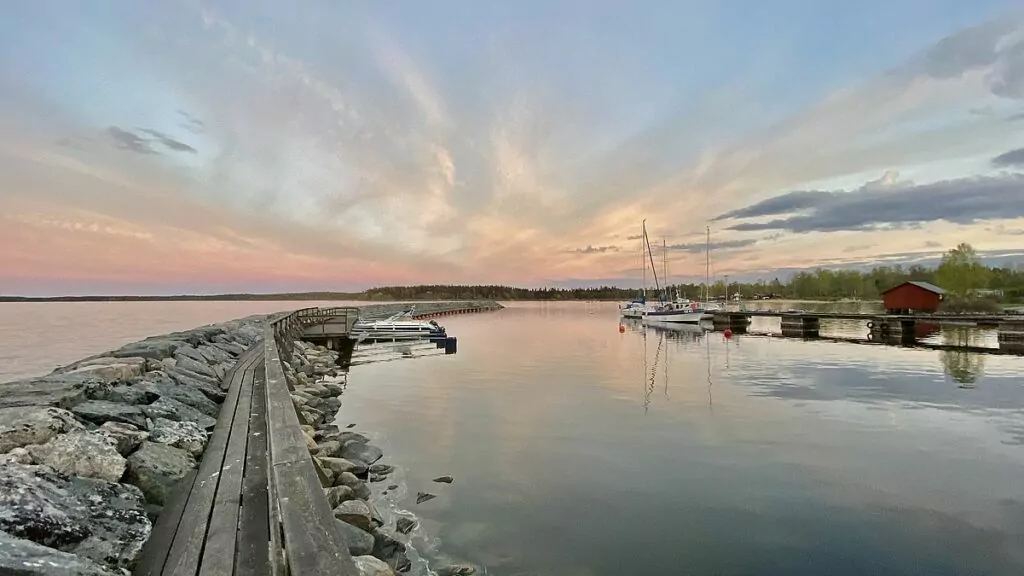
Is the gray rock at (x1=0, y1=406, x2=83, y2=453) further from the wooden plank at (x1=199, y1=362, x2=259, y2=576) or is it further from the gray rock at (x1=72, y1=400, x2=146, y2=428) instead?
the wooden plank at (x1=199, y1=362, x2=259, y2=576)

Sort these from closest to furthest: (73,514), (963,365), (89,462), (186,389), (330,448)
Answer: (73,514) → (89,462) → (186,389) → (330,448) → (963,365)

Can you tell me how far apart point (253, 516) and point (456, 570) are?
113 inches

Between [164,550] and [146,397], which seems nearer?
[164,550]

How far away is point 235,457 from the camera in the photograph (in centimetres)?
570

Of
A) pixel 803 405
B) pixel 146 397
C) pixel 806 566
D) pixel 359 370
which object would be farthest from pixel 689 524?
pixel 359 370

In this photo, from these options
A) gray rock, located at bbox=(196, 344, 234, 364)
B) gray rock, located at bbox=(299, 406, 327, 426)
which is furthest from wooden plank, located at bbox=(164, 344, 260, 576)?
gray rock, located at bbox=(196, 344, 234, 364)

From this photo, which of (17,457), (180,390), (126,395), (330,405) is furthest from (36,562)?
(330,405)

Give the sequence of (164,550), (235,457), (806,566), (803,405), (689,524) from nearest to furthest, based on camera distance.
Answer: (164,550), (235,457), (806,566), (689,524), (803,405)

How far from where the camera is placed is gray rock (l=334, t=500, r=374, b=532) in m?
6.15

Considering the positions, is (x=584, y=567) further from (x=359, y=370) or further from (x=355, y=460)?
(x=359, y=370)

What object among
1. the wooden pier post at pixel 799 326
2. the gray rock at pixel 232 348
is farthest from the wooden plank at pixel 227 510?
the wooden pier post at pixel 799 326

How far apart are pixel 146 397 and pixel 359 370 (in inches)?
656

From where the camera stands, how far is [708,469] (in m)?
9.64

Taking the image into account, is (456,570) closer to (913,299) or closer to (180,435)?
(180,435)
